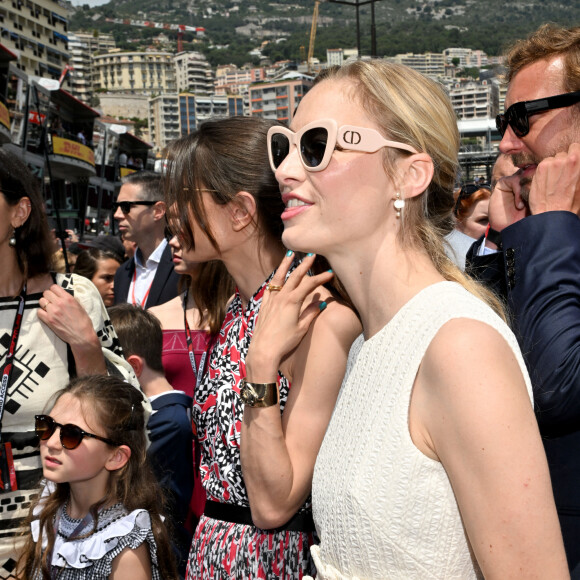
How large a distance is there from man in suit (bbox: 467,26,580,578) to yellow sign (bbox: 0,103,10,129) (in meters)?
28.5

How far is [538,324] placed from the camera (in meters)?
1.64

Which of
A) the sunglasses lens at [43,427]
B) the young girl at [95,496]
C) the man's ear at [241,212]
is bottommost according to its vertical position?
the young girl at [95,496]

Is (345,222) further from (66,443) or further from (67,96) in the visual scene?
(67,96)

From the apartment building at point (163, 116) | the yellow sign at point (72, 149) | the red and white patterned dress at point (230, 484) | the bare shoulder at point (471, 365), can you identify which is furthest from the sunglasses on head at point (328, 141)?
the apartment building at point (163, 116)

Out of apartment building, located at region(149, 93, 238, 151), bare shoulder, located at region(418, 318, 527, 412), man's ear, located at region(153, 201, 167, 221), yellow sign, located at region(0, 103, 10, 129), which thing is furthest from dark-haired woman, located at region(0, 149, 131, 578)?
apartment building, located at region(149, 93, 238, 151)

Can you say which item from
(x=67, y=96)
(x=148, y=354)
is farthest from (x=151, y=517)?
(x=67, y=96)

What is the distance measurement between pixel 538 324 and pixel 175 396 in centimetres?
235

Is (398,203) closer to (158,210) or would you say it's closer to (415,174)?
(415,174)

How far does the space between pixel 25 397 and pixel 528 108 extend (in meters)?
2.10

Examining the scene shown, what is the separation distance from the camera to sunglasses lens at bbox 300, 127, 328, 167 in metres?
1.64

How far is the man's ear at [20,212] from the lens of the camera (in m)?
3.09

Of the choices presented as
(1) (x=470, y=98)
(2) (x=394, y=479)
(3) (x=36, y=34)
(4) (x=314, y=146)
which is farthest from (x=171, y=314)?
(1) (x=470, y=98)

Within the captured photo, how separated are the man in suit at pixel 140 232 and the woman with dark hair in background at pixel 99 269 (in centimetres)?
43

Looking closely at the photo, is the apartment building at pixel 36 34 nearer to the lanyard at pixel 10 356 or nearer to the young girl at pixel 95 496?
the lanyard at pixel 10 356
